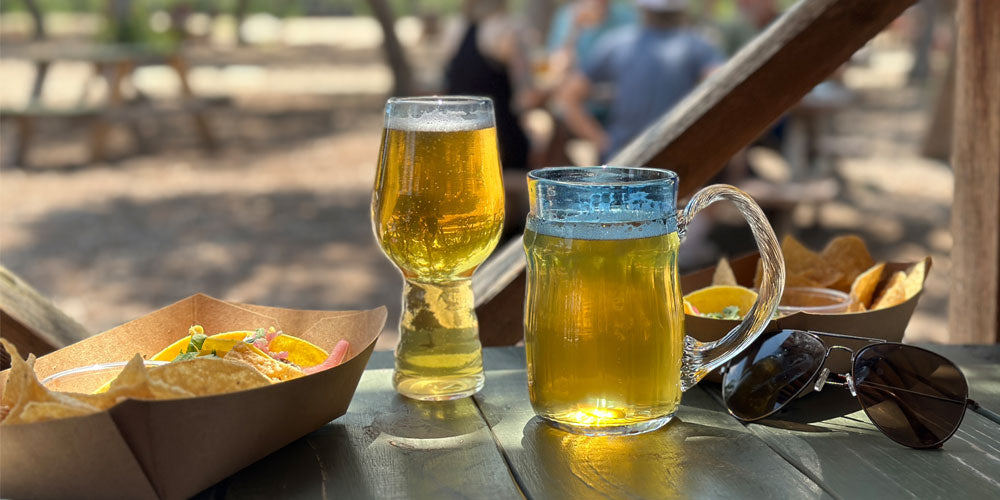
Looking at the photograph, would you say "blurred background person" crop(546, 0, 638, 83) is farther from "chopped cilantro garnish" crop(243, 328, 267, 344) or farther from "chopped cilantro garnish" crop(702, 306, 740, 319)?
"chopped cilantro garnish" crop(243, 328, 267, 344)

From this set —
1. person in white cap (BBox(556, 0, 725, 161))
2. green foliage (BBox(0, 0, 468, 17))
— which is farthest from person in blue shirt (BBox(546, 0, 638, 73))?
green foliage (BBox(0, 0, 468, 17))

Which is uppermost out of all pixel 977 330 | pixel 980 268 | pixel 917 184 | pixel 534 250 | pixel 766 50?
pixel 766 50

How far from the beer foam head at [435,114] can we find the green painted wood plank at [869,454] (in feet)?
1.73

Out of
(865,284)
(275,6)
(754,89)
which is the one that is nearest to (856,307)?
(865,284)

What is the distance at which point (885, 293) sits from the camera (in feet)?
4.93

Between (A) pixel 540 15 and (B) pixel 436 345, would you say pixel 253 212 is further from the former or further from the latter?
(B) pixel 436 345

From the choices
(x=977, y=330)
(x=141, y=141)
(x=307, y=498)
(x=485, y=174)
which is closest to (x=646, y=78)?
(x=977, y=330)

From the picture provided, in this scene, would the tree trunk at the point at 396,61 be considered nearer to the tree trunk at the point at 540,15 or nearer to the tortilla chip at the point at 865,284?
the tree trunk at the point at 540,15

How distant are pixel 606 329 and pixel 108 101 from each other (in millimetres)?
10810

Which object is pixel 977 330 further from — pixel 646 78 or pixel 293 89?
pixel 293 89

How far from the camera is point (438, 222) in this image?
1.34 m

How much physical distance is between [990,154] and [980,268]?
246 millimetres

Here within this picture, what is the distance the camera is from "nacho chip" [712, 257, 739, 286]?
1.56 m

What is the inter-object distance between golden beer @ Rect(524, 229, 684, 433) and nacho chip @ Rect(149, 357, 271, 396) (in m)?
0.33
